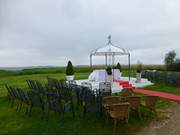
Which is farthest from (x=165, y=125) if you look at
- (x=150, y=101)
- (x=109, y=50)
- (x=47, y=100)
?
(x=109, y=50)

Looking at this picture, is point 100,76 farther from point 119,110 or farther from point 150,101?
point 119,110

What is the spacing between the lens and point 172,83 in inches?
566

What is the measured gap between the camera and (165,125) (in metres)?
6.60

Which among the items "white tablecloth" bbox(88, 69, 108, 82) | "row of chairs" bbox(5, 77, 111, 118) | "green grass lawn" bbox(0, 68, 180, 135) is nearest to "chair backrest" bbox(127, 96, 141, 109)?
"green grass lawn" bbox(0, 68, 180, 135)

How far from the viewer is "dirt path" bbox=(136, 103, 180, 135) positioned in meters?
6.13

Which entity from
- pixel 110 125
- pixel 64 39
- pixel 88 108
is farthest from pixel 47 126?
pixel 64 39

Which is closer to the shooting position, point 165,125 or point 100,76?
point 165,125

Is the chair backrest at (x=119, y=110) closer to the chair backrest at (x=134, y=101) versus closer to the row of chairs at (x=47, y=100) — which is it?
the chair backrest at (x=134, y=101)

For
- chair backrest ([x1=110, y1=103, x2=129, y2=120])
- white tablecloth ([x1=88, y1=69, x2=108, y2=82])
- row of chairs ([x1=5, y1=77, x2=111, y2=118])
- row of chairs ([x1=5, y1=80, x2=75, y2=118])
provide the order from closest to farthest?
Result: chair backrest ([x1=110, y1=103, x2=129, y2=120]) < row of chairs ([x1=5, y1=77, x2=111, y2=118]) < row of chairs ([x1=5, y1=80, x2=75, y2=118]) < white tablecloth ([x1=88, y1=69, x2=108, y2=82])

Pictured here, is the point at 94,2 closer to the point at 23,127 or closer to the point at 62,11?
the point at 62,11

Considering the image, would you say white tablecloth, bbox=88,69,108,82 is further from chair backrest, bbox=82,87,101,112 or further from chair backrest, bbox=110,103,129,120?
chair backrest, bbox=110,103,129,120

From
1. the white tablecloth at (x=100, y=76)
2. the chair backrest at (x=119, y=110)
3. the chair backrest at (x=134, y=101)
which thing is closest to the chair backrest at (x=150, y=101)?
the chair backrest at (x=134, y=101)

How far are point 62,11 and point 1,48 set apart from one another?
40.8 feet

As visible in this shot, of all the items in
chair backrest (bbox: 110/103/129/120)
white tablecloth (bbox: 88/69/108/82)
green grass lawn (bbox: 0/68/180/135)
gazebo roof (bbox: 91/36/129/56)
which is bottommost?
green grass lawn (bbox: 0/68/180/135)
